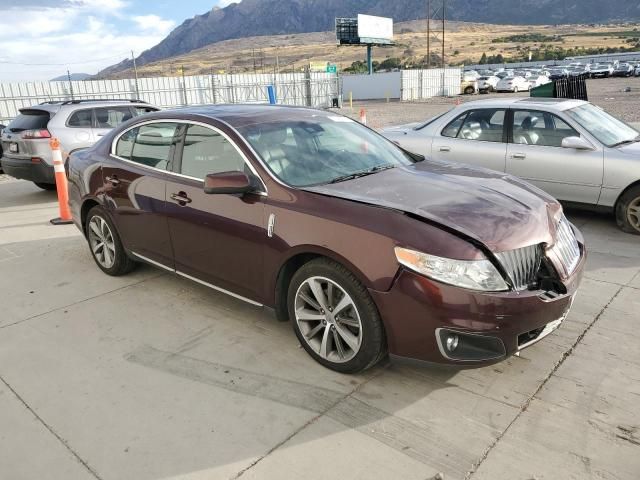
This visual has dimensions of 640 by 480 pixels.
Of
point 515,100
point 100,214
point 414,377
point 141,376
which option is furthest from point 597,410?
point 515,100

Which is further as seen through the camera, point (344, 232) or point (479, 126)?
point (479, 126)

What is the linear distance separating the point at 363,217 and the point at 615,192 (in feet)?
14.2

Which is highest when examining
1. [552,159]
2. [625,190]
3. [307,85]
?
[307,85]

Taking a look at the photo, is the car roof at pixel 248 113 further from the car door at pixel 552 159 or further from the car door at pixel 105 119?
the car door at pixel 105 119

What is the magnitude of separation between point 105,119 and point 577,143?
746cm

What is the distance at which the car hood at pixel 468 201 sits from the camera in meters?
2.96

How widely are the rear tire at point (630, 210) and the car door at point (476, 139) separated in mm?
1425

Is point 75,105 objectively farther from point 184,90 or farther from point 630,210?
point 184,90

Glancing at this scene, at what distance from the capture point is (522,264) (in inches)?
116

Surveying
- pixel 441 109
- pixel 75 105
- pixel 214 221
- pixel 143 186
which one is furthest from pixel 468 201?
pixel 441 109

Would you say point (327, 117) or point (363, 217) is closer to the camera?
point (363, 217)

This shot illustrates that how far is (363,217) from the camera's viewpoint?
3.01 m

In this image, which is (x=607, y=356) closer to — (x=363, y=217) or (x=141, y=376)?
(x=363, y=217)

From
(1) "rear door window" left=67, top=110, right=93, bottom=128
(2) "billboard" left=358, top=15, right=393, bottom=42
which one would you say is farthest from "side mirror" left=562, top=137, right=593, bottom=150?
(2) "billboard" left=358, top=15, right=393, bottom=42
